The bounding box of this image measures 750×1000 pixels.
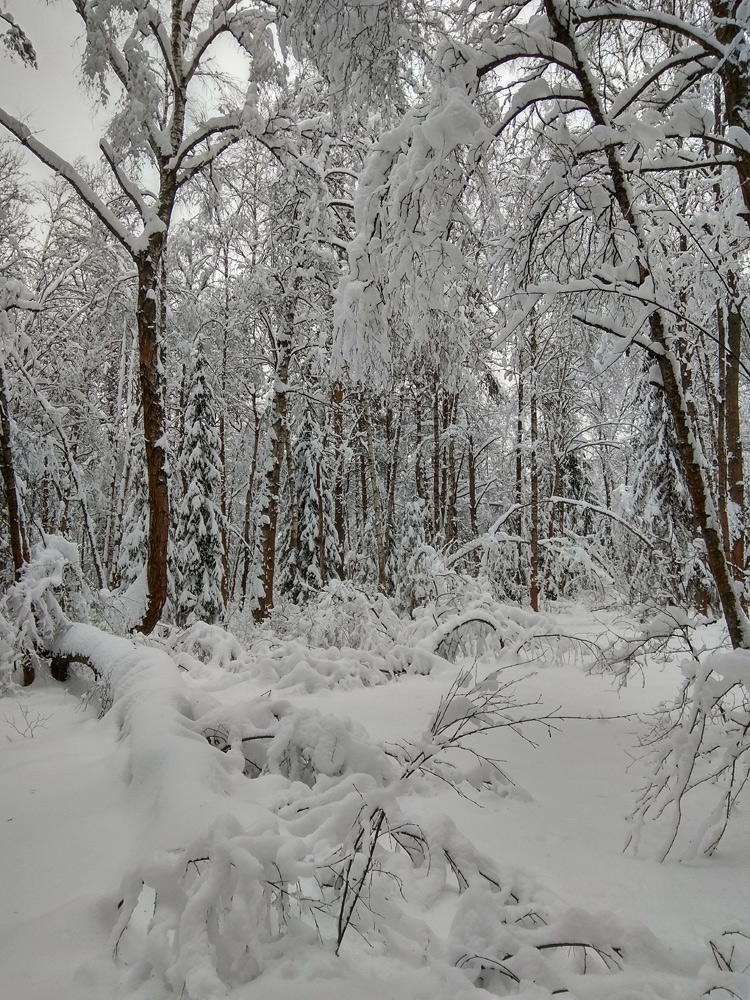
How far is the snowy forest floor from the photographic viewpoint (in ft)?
4.49

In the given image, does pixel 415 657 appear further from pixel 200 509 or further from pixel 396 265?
pixel 200 509

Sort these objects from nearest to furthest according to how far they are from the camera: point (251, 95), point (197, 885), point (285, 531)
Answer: point (197, 885), point (251, 95), point (285, 531)

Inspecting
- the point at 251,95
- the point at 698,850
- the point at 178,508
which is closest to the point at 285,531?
the point at 178,508

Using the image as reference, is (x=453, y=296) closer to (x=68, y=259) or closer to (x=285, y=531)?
(x=68, y=259)

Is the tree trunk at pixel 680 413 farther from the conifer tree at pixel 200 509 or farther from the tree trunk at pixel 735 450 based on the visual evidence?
the conifer tree at pixel 200 509

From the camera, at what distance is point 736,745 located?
2215 millimetres

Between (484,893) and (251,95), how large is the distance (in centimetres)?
796

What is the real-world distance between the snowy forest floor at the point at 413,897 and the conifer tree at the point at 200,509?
11.2m

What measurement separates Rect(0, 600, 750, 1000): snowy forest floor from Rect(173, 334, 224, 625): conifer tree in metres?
11.2

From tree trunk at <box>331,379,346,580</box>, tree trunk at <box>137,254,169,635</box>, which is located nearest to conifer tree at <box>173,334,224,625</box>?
tree trunk at <box>331,379,346,580</box>

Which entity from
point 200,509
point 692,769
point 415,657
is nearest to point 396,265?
point 692,769

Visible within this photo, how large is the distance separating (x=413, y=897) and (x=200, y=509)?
1405cm

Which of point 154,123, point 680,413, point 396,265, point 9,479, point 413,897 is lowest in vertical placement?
point 413,897

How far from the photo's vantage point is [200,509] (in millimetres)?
14945
